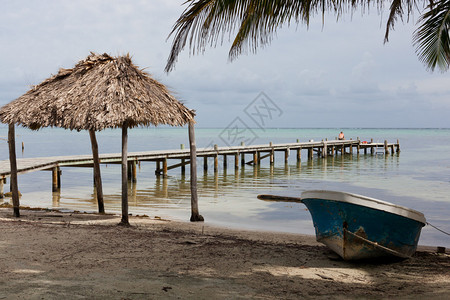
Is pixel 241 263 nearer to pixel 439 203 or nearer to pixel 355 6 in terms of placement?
pixel 355 6

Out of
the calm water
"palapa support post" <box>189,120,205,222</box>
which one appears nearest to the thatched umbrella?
"palapa support post" <box>189,120,205,222</box>

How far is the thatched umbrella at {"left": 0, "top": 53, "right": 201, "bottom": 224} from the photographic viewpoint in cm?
856

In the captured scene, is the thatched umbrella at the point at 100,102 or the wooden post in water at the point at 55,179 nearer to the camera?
the thatched umbrella at the point at 100,102

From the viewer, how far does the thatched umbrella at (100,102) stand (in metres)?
8.56

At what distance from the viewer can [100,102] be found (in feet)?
28.1

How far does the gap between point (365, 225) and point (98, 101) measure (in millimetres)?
5279

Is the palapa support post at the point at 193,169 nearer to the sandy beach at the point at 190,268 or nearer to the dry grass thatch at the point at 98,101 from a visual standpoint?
the dry grass thatch at the point at 98,101

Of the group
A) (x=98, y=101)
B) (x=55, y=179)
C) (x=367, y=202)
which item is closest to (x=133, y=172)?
(x=55, y=179)

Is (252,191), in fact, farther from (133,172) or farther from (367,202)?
(367,202)

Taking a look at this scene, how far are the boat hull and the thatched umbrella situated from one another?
3931mm

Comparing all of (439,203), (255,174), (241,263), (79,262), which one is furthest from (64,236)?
(255,174)

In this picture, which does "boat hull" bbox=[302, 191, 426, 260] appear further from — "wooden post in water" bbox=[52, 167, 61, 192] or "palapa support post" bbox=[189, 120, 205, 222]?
"wooden post in water" bbox=[52, 167, 61, 192]

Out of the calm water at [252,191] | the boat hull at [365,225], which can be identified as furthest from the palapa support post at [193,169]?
the boat hull at [365,225]

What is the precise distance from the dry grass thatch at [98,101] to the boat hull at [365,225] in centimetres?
391
